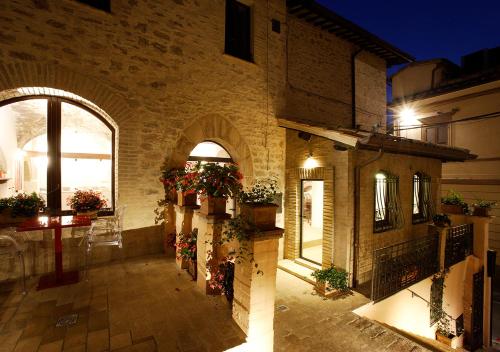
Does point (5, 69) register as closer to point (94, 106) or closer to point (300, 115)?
point (94, 106)

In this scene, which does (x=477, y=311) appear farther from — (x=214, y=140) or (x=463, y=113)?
(x=214, y=140)

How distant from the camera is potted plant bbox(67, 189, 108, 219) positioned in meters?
4.78

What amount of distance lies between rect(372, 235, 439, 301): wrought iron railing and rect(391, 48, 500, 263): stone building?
4.15 metres

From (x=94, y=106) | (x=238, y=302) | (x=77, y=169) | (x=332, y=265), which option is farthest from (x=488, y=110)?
(x=77, y=169)

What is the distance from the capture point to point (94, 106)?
5.04m

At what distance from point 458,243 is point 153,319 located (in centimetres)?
864

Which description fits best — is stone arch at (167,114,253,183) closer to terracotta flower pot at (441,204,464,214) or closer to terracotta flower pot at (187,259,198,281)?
terracotta flower pot at (187,259,198,281)

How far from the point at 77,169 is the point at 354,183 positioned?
21.3ft

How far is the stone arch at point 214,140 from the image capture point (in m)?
5.67

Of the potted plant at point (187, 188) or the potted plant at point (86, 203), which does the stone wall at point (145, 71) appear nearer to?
the potted plant at point (86, 203)

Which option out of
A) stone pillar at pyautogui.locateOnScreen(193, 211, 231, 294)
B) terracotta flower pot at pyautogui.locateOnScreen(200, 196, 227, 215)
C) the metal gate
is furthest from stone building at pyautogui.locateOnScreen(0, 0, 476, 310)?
the metal gate

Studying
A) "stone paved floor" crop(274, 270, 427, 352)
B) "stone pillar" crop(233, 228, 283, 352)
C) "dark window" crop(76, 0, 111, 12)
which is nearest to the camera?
"stone pillar" crop(233, 228, 283, 352)

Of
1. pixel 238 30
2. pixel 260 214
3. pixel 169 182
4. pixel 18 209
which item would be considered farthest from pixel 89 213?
pixel 238 30

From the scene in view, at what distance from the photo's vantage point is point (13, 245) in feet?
11.8
